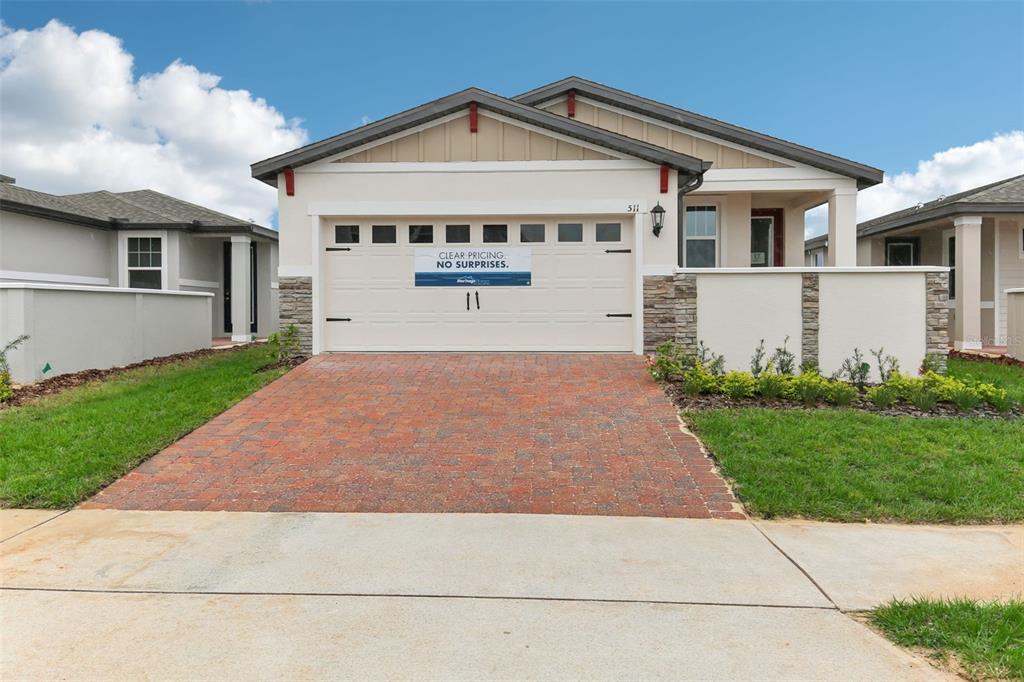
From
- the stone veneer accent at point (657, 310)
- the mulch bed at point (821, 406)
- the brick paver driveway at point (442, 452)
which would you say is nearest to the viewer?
the brick paver driveway at point (442, 452)

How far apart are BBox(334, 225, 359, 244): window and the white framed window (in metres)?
9.26

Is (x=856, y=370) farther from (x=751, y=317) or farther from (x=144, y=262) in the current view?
(x=144, y=262)

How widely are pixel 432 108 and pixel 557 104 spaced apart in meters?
4.32

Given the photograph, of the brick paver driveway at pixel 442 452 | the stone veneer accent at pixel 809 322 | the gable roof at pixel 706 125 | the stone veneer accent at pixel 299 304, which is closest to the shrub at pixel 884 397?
the stone veneer accent at pixel 809 322

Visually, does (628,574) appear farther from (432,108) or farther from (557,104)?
(557,104)

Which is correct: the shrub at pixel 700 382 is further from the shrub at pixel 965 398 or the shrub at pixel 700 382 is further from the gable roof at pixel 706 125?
the gable roof at pixel 706 125

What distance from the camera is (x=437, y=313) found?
12.3 m

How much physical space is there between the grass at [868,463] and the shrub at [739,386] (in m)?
0.60

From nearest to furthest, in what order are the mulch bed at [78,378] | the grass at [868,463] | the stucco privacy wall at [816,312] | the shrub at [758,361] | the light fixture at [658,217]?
the grass at [868,463] → the mulch bed at [78,378] → the shrub at [758,361] → the stucco privacy wall at [816,312] → the light fixture at [658,217]

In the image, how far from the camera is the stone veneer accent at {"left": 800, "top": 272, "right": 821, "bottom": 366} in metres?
10.2

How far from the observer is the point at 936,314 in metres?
10.1

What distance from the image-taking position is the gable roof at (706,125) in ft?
46.8

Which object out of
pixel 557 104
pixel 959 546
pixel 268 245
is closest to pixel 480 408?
pixel 959 546

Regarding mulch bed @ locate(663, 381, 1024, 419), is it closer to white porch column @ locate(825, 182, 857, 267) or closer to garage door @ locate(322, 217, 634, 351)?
garage door @ locate(322, 217, 634, 351)
